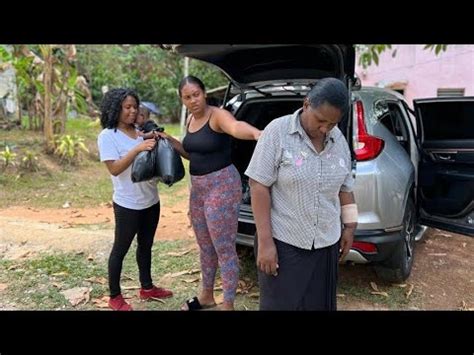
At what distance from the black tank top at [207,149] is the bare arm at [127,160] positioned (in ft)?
0.86

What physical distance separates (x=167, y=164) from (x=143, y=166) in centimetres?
16

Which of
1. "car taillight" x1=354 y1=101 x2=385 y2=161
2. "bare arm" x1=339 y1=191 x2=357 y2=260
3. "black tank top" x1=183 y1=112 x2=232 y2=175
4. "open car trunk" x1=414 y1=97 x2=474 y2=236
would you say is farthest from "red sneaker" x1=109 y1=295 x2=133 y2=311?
"open car trunk" x1=414 y1=97 x2=474 y2=236

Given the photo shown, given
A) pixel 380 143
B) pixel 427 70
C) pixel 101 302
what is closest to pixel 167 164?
pixel 101 302

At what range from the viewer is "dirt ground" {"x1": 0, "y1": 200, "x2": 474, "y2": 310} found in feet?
11.5

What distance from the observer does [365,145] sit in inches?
117

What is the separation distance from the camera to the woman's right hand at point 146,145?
276cm

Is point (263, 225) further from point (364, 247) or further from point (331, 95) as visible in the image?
point (364, 247)

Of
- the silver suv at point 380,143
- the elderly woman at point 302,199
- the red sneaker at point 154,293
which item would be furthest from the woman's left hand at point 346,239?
the red sneaker at point 154,293

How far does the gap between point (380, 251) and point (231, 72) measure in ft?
6.12

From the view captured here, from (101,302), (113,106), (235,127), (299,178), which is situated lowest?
(101,302)

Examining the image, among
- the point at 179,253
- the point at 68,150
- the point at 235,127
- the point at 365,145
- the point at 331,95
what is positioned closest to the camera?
the point at 331,95

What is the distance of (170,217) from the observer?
5.85 meters

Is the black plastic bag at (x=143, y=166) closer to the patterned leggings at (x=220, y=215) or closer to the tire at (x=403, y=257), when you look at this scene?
the patterned leggings at (x=220, y=215)

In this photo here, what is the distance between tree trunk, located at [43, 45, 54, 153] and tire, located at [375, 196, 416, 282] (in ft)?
23.0
